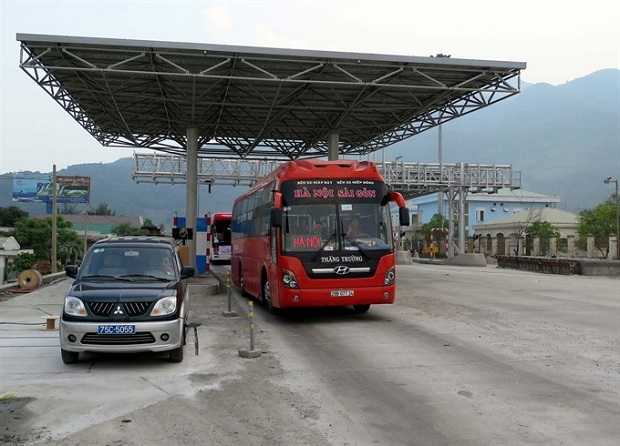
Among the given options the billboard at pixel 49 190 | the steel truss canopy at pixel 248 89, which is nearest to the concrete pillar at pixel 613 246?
the steel truss canopy at pixel 248 89

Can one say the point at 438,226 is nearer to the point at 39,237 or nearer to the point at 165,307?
the point at 39,237

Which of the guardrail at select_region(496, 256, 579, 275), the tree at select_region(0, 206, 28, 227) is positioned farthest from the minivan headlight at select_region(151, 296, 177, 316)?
the tree at select_region(0, 206, 28, 227)

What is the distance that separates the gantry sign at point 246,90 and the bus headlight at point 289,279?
33.6 feet

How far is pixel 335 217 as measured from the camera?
13.1m

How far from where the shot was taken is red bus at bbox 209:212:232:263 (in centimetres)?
3916

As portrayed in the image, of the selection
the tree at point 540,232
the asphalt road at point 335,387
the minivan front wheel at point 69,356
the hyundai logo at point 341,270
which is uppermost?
the tree at point 540,232

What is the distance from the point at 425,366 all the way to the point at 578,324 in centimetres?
601

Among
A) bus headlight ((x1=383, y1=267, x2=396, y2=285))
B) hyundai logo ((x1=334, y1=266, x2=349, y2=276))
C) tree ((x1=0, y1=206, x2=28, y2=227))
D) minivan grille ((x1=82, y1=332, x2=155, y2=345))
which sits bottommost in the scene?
minivan grille ((x1=82, y1=332, x2=155, y2=345))

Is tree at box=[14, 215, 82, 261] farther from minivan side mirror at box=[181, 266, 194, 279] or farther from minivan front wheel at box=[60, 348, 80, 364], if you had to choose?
minivan front wheel at box=[60, 348, 80, 364]

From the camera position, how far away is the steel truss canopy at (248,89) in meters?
20.8

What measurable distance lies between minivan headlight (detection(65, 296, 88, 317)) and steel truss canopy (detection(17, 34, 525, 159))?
1286cm

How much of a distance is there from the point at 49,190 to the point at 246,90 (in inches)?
2452

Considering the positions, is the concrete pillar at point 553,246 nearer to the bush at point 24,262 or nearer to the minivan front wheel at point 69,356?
the bush at point 24,262

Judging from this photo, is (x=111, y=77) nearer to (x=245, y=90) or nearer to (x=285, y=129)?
(x=245, y=90)
